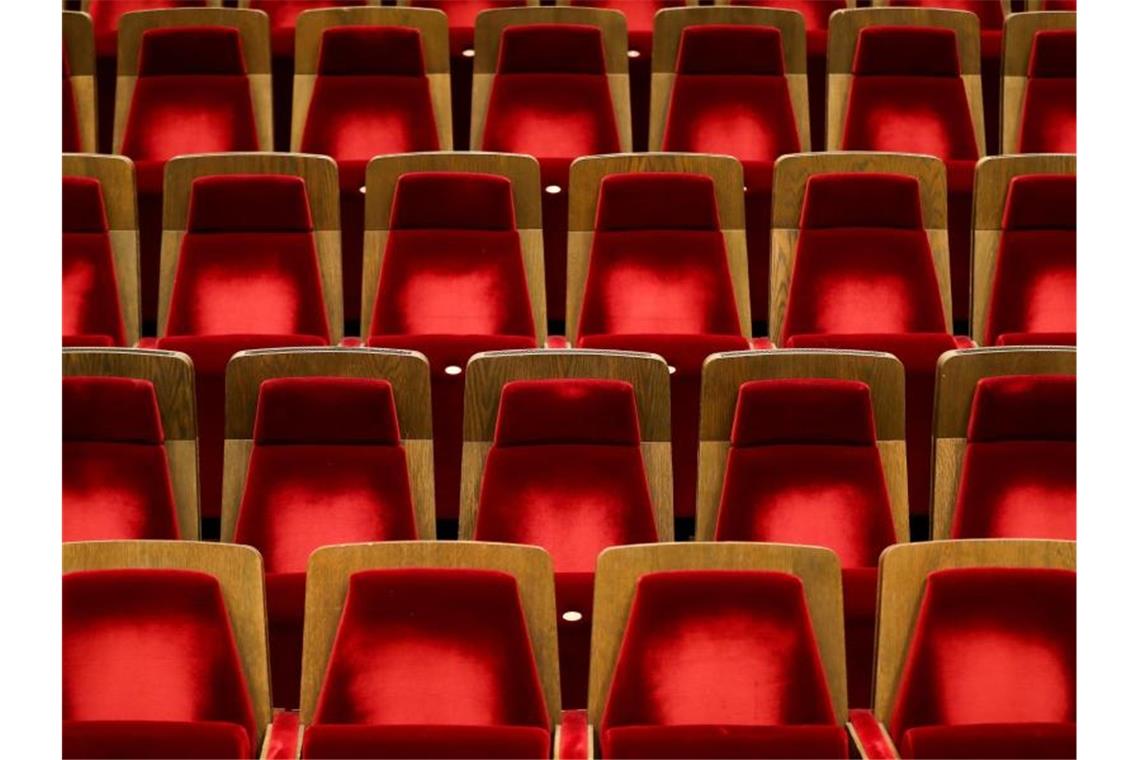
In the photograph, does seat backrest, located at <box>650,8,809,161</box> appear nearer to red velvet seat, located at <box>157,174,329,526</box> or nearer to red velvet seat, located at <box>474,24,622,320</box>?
red velvet seat, located at <box>474,24,622,320</box>

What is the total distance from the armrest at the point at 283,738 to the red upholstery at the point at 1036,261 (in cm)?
30

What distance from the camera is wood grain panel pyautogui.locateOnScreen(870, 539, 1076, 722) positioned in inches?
14.6

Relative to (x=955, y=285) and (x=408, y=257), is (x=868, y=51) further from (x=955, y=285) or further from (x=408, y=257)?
(x=408, y=257)

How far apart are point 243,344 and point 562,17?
23cm

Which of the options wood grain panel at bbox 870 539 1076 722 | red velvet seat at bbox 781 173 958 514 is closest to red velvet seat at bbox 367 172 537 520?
red velvet seat at bbox 781 173 958 514

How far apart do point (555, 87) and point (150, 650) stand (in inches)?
14.0

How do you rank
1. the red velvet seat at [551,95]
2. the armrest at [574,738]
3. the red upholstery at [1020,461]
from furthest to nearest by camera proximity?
the red velvet seat at [551,95] → the red upholstery at [1020,461] → the armrest at [574,738]

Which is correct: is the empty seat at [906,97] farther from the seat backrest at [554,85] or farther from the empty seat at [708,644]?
the empty seat at [708,644]

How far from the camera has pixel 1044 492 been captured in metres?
0.46

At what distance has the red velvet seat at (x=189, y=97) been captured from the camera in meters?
0.66

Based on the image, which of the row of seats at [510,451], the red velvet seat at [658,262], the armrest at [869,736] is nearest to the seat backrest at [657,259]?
the red velvet seat at [658,262]

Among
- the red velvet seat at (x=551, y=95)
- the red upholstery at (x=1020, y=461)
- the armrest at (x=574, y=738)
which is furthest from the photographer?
the red velvet seat at (x=551, y=95)

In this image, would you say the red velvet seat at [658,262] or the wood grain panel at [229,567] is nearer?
the wood grain panel at [229,567]

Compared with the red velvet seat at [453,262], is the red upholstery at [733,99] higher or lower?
higher
